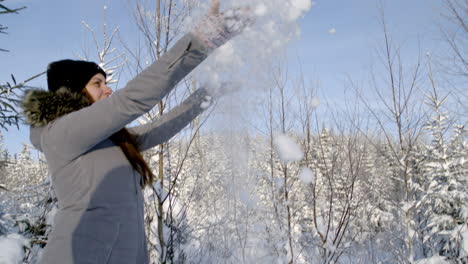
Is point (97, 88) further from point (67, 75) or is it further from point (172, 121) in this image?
point (172, 121)

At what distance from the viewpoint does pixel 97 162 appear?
1222mm

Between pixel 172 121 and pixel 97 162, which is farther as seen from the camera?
pixel 172 121

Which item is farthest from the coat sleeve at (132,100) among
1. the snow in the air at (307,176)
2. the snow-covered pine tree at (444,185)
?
the snow-covered pine tree at (444,185)

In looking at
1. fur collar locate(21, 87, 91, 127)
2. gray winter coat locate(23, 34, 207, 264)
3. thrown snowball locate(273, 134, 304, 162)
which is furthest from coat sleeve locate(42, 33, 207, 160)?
thrown snowball locate(273, 134, 304, 162)

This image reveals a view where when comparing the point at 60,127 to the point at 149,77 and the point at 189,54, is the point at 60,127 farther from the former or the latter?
the point at 189,54

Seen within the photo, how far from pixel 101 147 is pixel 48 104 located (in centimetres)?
27

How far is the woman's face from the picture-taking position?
4.83ft

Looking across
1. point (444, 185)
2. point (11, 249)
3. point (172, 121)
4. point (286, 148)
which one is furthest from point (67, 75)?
point (444, 185)

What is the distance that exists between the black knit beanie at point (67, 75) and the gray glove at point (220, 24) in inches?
26.6

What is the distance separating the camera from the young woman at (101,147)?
3.41 ft

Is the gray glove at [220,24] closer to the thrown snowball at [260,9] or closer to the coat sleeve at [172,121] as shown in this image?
the thrown snowball at [260,9]

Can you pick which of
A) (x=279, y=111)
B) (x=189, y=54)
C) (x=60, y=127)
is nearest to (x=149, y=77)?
(x=189, y=54)

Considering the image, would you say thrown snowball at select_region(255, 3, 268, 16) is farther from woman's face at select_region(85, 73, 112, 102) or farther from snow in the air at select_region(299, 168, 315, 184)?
snow in the air at select_region(299, 168, 315, 184)

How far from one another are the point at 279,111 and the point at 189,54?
4002 millimetres
